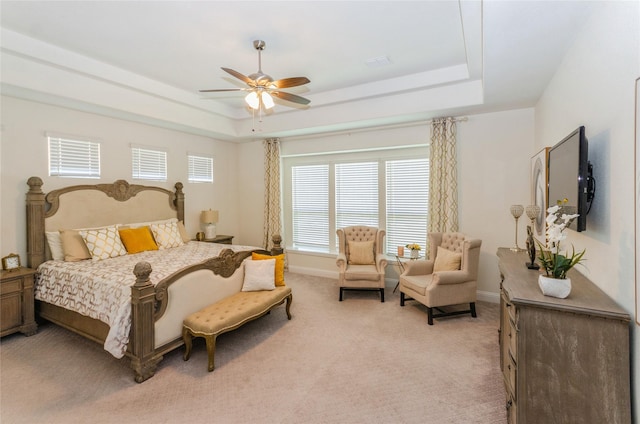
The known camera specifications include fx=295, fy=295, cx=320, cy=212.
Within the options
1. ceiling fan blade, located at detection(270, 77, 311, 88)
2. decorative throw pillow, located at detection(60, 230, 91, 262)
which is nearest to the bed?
decorative throw pillow, located at detection(60, 230, 91, 262)

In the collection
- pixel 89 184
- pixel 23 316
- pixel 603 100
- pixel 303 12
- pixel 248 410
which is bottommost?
pixel 248 410

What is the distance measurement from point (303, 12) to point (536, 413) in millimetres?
3342

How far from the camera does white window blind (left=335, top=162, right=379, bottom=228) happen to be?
5.33 meters

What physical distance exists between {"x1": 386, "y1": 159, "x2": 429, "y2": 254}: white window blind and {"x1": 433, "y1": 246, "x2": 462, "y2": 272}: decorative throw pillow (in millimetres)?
788

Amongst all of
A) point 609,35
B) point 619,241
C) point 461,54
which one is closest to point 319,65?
point 461,54

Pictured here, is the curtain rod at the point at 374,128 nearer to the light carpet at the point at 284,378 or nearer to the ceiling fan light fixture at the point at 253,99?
the ceiling fan light fixture at the point at 253,99

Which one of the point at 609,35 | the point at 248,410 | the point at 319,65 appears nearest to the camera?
the point at 609,35

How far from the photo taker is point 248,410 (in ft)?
7.27

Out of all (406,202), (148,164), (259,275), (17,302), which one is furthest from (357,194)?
(17,302)

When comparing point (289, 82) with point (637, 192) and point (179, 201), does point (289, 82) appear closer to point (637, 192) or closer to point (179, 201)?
point (637, 192)

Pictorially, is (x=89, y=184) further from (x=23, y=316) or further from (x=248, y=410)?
(x=248, y=410)

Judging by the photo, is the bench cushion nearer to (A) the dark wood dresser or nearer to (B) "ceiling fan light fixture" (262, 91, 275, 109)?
(B) "ceiling fan light fixture" (262, 91, 275, 109)

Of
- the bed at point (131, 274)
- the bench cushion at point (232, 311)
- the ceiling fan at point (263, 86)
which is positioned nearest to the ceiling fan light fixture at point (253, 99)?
the ceiling fan at point (263, 86)

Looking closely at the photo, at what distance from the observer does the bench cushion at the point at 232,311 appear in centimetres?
277
